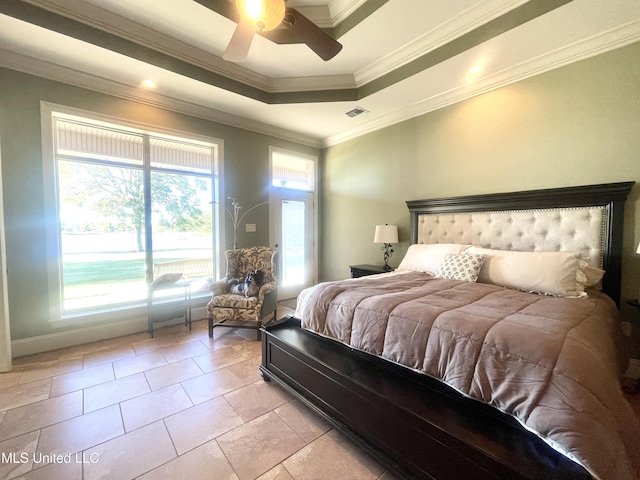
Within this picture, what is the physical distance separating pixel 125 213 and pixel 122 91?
1385mm

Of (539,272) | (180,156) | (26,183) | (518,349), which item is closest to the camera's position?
(518,349)

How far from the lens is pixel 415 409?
4.32ft

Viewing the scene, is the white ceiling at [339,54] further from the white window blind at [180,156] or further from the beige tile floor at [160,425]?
the beige tile floor at [160,425]

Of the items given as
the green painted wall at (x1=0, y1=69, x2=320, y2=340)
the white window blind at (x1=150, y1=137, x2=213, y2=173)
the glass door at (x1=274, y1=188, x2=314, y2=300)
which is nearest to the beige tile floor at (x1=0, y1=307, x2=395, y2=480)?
the green painted wall at (x1=0, y1=69, x2=320, y2=340)

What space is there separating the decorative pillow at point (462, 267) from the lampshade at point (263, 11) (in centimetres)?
237

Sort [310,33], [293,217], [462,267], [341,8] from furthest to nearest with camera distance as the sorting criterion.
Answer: [293,217] < [462,267] < [341,8] < [310,33]

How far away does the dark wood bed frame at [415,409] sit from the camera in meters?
1.07

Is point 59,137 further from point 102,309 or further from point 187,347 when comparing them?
point 187,347

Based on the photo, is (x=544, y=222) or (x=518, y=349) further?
(x=544, y=222)

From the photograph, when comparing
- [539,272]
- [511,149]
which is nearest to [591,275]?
[539,272]

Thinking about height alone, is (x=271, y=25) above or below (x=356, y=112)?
below

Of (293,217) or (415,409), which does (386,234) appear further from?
(415,409)

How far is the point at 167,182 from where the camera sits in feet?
11.4

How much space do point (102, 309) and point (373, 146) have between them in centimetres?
415
